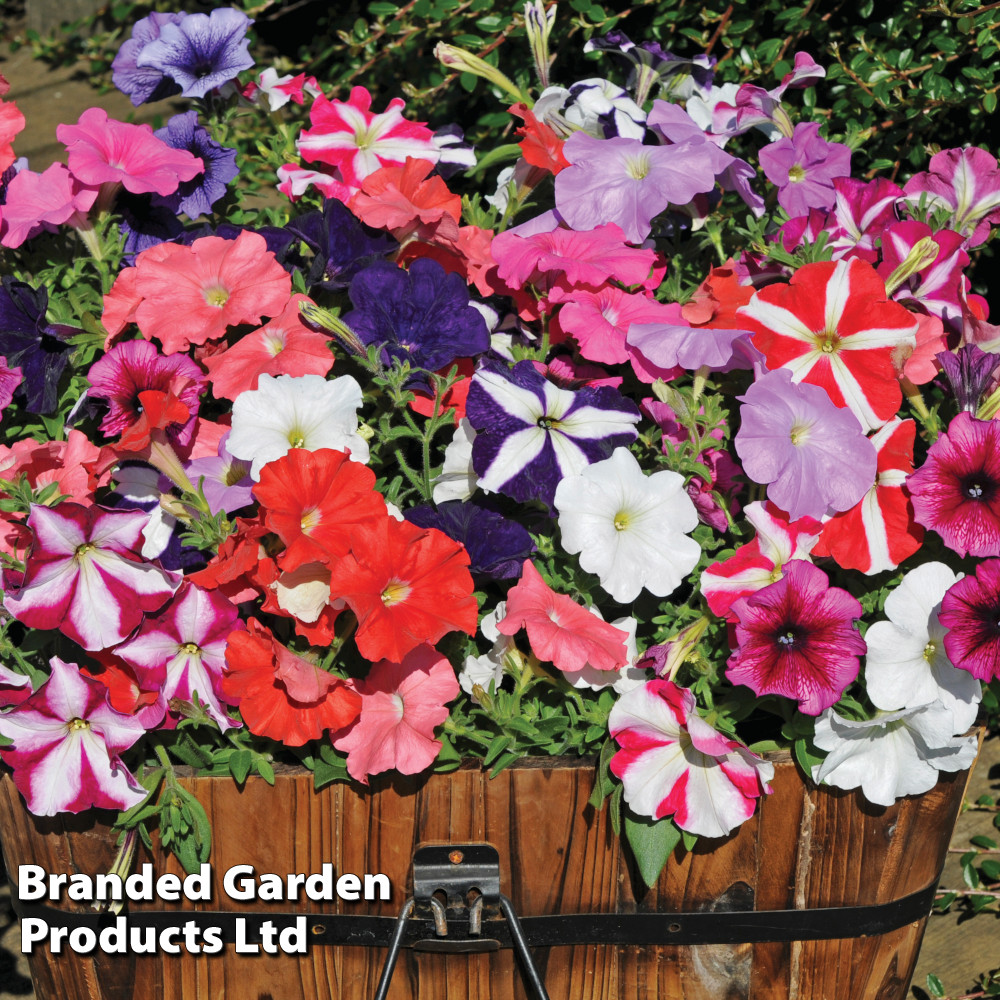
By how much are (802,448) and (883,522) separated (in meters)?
0.10

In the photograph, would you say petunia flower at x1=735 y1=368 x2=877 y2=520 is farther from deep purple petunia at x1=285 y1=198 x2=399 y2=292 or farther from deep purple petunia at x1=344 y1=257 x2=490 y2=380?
deep purple petunia at x1=285 y1=198 x2=399 y2=292

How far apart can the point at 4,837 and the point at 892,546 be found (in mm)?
848

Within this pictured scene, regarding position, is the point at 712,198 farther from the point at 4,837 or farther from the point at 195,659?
the point at 4,837

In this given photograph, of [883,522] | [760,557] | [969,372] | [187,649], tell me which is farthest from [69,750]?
[969,372]

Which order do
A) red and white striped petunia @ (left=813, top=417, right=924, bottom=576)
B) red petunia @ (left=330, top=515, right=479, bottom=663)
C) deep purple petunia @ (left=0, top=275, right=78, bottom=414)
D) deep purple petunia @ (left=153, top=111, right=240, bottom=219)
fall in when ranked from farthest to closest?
1. deep purple petunia @ (left=153, top=111, right=240, bottom=219)
2. deep purple petunia @ (left=0, top=275, right=78, bottom=414)
3. red and white striped petunia @ (left=813, top=417, right=924, bottom=576)
4. red petunia @ (left=330, top=515, right=479, bottom=663)

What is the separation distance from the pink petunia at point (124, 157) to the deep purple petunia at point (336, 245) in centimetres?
15

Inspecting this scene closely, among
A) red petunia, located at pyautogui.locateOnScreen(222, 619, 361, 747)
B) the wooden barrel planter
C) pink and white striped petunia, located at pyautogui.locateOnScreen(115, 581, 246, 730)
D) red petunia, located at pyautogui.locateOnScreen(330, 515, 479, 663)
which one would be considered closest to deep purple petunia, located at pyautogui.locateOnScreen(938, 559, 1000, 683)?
the wooden barrel planter

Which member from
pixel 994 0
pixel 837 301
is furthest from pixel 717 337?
pixel 994 0

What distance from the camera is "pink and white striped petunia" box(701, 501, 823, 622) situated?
3.06 ft

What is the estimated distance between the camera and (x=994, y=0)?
1.54 meters

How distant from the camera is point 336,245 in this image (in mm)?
1086

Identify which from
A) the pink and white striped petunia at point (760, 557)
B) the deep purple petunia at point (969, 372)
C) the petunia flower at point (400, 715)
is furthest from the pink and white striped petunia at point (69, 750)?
the deep purple petunia at point (969, 372)

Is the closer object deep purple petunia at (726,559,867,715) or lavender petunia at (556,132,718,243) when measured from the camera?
deep purple petunia at (726,559,867,715)

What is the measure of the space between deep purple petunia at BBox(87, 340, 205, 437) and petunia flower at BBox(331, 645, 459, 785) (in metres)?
0.30
